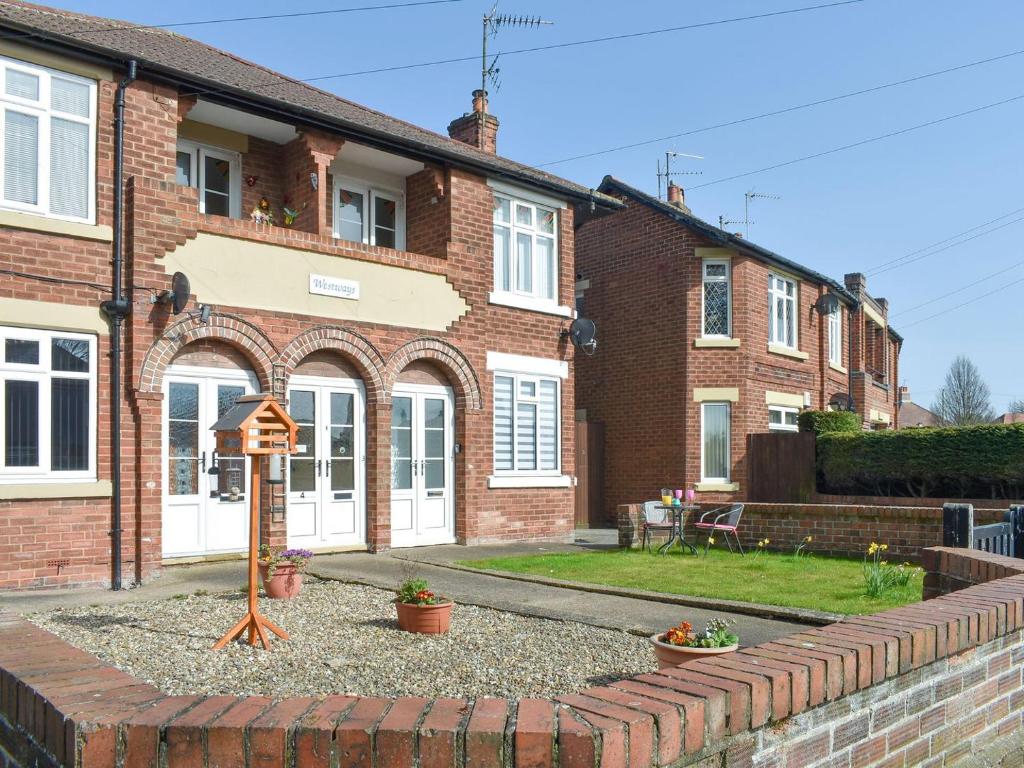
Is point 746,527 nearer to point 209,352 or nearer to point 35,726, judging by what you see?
point 209,352

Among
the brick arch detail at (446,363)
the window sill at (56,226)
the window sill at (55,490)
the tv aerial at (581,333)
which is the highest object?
the window sill at (56,226)

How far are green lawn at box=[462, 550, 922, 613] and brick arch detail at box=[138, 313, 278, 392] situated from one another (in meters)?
3.91

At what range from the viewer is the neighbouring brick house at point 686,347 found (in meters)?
20.0

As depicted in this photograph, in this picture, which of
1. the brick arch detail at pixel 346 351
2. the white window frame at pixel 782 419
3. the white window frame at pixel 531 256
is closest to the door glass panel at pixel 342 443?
the brick arch detail at pixel 346 351

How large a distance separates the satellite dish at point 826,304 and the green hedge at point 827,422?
12.9ft

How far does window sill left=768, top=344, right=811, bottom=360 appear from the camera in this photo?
2116 centimetres

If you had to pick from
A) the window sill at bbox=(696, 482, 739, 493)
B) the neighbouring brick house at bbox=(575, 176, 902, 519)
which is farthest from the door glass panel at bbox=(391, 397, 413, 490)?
the window sill at bbox=(696, 482, 739, 493)

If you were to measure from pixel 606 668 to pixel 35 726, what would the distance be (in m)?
4.19

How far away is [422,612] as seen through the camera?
24.8ft

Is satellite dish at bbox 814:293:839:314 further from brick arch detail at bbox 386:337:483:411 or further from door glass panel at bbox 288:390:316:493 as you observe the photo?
door glass panel at bbox 288:390:316:493

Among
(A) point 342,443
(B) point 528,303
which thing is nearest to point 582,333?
(B) point 528,303

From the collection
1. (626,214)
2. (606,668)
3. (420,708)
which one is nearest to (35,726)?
(420,708)

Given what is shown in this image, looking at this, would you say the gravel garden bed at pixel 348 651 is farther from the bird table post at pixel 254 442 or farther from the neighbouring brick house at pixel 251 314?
the neighbouring brick house at pixel 251 314

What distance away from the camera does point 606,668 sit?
6.39m
